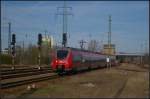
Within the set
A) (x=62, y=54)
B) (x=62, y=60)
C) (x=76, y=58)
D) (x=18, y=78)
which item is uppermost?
(x=62, y=54)

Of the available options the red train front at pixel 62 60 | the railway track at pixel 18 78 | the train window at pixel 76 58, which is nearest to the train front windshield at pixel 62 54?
the red train front at pixel 62 60

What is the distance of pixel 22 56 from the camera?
89250 millimetres

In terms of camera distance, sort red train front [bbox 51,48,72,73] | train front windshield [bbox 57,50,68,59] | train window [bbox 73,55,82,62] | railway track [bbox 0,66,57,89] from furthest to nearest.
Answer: train window [bbox 73,55,82,62] → train front windshield [bbox 57,50,68,59] → red train front [bbox 51,48,72,73] → railway track [bbox 0,66,57,89]

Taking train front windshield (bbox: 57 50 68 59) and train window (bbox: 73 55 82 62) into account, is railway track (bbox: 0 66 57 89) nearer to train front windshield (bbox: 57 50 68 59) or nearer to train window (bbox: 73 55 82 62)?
train front windshield (bbox: 57 50 68 59)

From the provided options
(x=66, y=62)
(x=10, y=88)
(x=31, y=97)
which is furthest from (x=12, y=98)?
(x=66, y=62)

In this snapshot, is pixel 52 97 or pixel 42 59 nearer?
pixel 52 97

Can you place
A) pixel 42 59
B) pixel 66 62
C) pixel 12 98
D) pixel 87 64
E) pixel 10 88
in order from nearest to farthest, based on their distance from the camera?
pixel 12 98 → pixel 10 88 → pixel 66 62 → pixel 87 64 → pixel 42 59

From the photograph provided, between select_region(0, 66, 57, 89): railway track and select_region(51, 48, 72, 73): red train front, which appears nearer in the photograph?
select_region(0, 66, 57, 89): railway track

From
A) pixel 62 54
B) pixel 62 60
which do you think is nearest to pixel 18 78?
pixel 62 60

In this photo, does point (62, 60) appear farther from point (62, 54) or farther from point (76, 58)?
point (76, 58)

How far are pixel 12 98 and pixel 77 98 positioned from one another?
2.70 m

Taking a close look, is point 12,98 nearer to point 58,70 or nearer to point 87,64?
point 58,70

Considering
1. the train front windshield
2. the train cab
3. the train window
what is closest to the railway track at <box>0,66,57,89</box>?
the train cab

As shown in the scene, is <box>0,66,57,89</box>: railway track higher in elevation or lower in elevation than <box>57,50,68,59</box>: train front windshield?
lower
